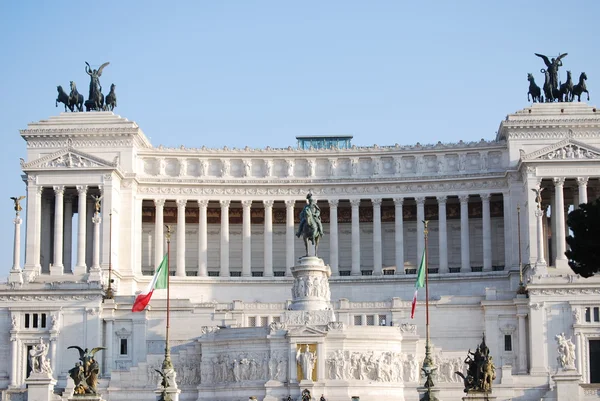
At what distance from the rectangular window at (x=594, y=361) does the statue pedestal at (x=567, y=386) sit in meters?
12.1

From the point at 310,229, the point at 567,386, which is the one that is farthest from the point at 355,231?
the point at 567,386

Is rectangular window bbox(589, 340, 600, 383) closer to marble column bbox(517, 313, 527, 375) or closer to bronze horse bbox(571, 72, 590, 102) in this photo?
marble column bbox(517, 313, 527, 375)

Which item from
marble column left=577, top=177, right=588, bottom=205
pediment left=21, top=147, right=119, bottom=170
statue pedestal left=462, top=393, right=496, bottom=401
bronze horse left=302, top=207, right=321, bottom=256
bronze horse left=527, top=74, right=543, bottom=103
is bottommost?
statue pedestal left=462, top=393, right=496, bottom=401

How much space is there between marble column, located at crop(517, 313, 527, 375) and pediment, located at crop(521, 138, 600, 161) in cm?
1649

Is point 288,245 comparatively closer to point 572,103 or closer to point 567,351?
point 572,103

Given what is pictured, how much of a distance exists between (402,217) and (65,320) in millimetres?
32972

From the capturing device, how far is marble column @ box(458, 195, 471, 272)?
11969 centimetres

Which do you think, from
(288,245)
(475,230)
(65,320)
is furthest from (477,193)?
(65,320)

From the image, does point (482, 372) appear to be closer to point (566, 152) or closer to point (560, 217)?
point (560, 217)

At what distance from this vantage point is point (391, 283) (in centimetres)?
11862

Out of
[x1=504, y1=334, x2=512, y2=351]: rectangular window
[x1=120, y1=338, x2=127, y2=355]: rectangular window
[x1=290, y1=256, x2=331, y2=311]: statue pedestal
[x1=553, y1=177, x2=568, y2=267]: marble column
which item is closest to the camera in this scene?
[x1=290, y1=256, x2=331, y2=311]: statue pedestal

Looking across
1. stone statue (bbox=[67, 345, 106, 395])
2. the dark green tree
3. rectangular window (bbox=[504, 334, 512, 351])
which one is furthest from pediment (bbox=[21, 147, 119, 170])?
the dark green tree

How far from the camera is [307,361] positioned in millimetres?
92938

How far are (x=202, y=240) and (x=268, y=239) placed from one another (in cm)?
569
